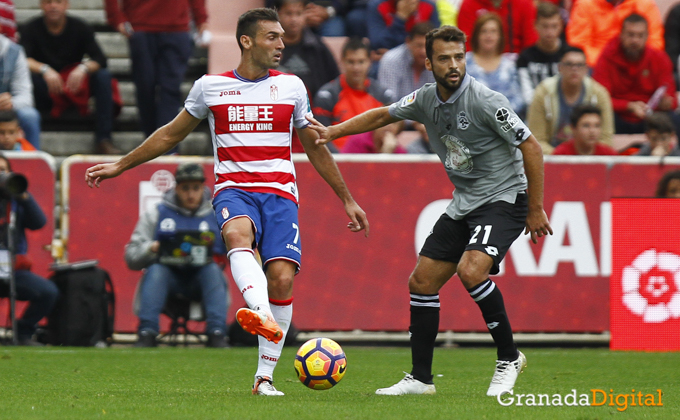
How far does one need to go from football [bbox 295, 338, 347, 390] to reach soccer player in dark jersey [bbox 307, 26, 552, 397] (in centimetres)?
44

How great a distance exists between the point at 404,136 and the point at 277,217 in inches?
237

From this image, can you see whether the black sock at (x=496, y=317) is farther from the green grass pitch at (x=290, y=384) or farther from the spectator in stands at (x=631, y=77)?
the spectator in stands at (x=631, y=77)

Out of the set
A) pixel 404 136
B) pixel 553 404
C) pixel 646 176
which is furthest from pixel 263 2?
pixel 553 404

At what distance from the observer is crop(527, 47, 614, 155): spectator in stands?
452 inches

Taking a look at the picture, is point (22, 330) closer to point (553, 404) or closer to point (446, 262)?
point (446, 262)

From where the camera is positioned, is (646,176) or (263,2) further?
(263,2)

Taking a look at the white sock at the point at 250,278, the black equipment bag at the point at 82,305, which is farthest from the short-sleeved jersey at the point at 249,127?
the black equipment bag at the point at 82,305

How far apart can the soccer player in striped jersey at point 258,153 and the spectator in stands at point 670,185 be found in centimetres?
514

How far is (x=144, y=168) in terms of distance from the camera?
10.8 meters

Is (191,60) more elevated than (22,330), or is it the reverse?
(191,60)

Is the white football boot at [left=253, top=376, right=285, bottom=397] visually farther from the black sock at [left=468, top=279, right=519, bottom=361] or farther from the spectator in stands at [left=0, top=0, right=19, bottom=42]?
the spectator in stands at [left=0, top=0, right=19, bottom=42]

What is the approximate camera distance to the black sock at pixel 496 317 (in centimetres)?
621

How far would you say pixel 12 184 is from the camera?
32.2 feet

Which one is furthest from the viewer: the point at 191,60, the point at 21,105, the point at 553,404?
the point at 191,60
